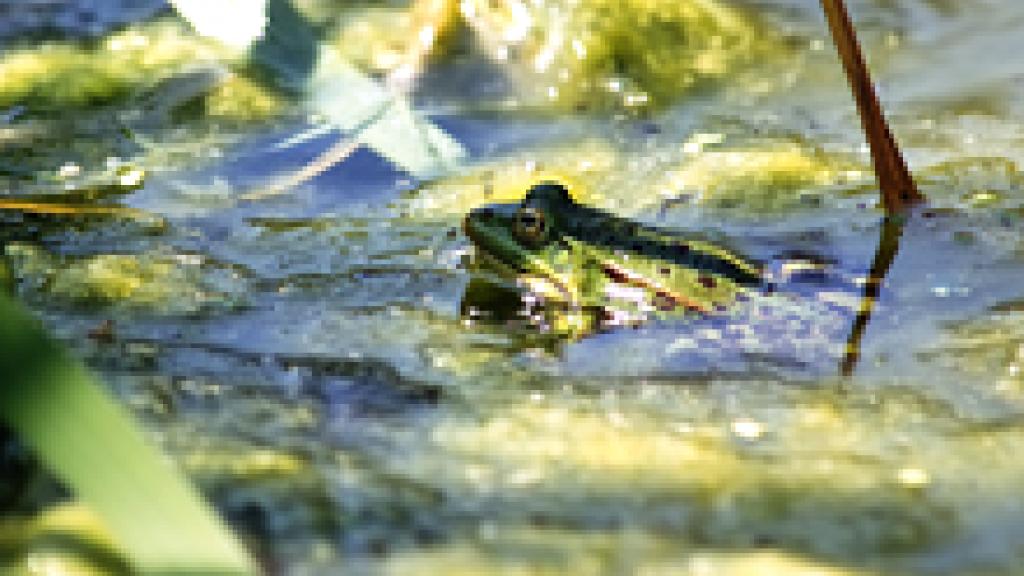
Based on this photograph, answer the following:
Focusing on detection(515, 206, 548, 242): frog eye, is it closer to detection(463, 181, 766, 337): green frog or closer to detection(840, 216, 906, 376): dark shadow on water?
detection(463, 181, 766, 337): green frog

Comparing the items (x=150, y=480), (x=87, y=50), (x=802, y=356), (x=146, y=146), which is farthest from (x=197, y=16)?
(x=150, y=480)

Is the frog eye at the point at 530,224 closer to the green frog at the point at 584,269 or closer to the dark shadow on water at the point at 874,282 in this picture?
the green frog at the point at 584,269

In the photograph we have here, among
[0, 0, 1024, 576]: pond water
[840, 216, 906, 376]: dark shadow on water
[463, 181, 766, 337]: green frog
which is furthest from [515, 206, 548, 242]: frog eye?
[840, 216, 906, 376]: dark shadow on water

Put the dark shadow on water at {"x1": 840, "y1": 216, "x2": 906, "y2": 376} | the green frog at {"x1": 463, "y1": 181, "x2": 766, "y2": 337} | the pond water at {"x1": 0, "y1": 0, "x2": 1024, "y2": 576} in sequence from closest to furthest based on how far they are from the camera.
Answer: the pond water at {"x1": 0, "y1": 0, "x2": 1024, "y2": 576}, the dark shadow on water at {"x1": 840, "y1": 216, "x2": 906, "y2": 376}, the green frog at {"x1": 463, "y1": 181, "x2": 766, "y2": 337}

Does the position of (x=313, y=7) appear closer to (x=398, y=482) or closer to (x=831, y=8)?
(x=831, y=8)

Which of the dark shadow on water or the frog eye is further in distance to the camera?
the frog eye

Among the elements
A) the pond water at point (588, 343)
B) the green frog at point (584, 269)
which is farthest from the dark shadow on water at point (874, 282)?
the green frog at point (584, 269)

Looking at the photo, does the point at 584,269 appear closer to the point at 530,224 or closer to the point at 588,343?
the point at 530,224
